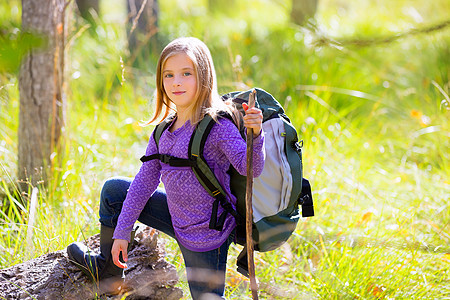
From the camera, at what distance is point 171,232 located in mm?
2100

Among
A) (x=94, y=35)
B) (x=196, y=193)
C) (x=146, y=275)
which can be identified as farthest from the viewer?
(x=94, y=35)

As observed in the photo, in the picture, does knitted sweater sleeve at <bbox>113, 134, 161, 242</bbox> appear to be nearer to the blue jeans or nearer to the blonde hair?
the blue jeans

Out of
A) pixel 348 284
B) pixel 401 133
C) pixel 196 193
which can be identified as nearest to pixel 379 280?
pixel 348 284

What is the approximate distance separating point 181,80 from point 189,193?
0.48 meters

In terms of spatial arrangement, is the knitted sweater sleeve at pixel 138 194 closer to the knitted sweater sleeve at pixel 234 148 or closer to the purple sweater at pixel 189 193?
the purple sweater at pixel 189 193

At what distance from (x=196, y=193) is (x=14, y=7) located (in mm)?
5362

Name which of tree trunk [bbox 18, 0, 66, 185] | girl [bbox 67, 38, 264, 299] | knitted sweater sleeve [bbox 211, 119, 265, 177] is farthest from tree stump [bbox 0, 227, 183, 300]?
tree trunk [bbox 18, 0, 66, 185]

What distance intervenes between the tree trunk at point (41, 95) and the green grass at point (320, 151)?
0.46 ft

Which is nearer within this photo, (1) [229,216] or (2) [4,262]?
(1) [229,216]

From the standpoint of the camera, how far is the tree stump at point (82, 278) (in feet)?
6.72

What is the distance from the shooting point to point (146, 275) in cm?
222

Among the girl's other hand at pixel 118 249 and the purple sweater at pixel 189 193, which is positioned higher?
the purple sweater at pixel 189 193

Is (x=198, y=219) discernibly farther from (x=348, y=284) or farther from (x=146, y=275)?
(x=348, y=284)

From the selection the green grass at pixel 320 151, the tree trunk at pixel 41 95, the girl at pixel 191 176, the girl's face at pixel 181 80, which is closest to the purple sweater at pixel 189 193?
the girl at pixel 191 176
